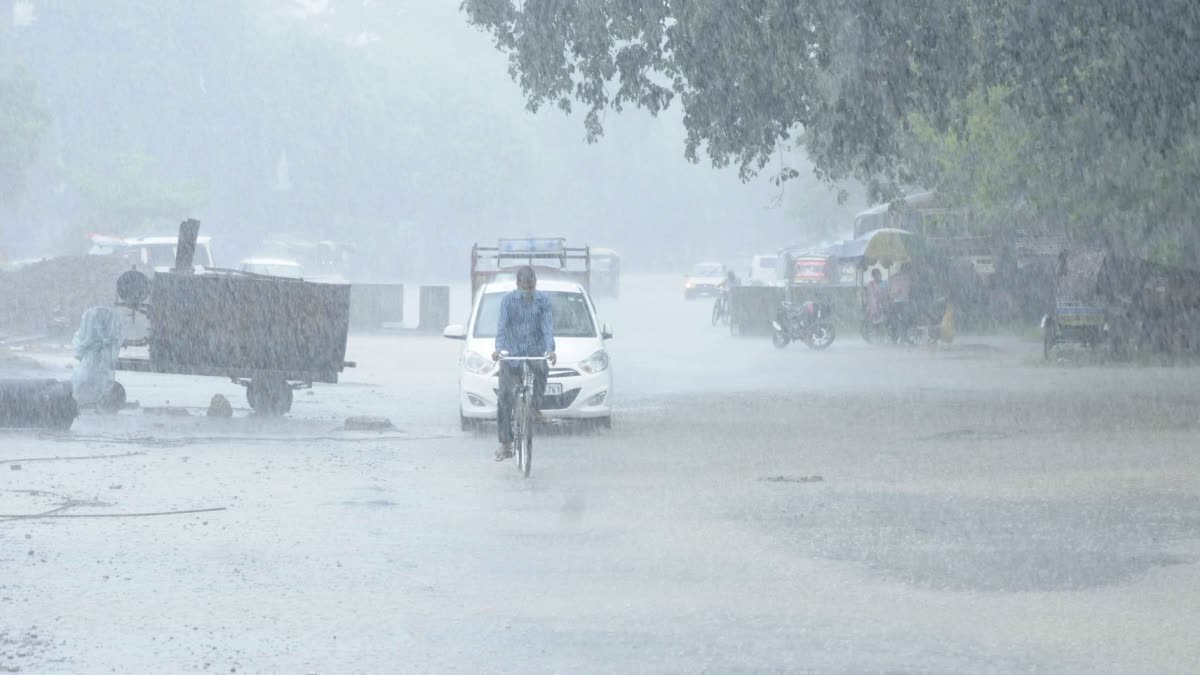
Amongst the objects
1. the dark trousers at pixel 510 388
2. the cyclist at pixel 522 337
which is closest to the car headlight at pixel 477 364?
the cyclist at pixel 522 337

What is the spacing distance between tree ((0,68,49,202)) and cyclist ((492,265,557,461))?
6434 cm

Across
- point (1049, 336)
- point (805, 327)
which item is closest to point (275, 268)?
point (805, 327)

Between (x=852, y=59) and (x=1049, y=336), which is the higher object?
(x=852, y=59)

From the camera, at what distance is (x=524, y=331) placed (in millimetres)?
16250

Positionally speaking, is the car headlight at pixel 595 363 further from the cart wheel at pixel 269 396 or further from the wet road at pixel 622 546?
the cart wheel at pixel 269 396

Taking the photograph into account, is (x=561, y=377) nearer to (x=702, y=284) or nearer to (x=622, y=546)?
(x=622, y=546)

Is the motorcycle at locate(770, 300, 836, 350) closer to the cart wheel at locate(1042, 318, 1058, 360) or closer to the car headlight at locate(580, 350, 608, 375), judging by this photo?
the cart wheel at locate(1042, 318, 1058, 360)

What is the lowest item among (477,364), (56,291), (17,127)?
(477,364)

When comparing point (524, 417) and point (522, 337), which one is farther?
point (522, 337)

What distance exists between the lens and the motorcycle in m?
40.8

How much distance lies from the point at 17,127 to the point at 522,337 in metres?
64.8

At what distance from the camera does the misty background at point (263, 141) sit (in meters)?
88.5

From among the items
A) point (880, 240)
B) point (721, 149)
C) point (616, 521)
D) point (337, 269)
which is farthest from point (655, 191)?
point (616, 521)

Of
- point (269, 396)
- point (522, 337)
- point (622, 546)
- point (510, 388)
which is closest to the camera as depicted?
point (622, 546)
